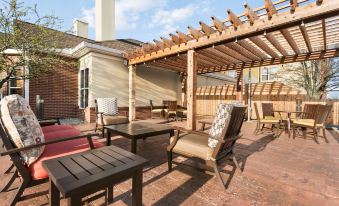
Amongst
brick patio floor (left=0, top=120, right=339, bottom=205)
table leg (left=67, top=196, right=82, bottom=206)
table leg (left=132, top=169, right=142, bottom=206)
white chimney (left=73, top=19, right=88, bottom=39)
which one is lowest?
brick patio floor (left=0, top=120, right=339, bottom=205)

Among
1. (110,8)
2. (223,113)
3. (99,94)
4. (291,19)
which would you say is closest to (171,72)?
(99,94)

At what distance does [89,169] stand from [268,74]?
17935 millimetres

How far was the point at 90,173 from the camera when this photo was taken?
139cm

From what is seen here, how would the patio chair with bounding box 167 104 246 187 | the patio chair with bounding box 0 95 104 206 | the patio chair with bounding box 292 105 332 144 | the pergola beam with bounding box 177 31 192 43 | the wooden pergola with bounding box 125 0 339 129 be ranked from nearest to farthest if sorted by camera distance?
the patio chair with bounding box 0 95 104 206
the patio chair with bounding box 167 104 246 187
the wooden pergola with bounding box 125 0 339 129
the patio chair with bounding box 292 105 332 144
the pergola beam with bounding box 177 31 192 43

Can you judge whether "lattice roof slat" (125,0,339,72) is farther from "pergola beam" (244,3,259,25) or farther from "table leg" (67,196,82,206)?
"table leg" (67,196,82,206)

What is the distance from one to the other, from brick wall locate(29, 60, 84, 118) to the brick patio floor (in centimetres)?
539

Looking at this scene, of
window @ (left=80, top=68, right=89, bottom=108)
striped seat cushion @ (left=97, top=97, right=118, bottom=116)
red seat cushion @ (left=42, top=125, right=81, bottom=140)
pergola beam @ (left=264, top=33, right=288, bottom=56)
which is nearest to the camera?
red seat cushion @ (left=42, top=125, right=81, bottom=140)

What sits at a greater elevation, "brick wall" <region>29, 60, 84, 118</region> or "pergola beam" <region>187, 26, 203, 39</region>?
"pergola beam" <region>187, 26, 203, 39</region>

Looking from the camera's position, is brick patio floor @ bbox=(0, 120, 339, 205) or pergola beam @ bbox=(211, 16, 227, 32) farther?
pergola beam @ bbox=(211, 16, 227, 32)

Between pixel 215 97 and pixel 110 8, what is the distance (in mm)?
8912

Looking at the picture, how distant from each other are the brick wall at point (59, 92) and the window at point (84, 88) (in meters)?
0.35

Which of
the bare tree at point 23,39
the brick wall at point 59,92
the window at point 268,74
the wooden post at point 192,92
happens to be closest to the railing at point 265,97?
the window at point 268,74

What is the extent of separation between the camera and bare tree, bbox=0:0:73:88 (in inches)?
143

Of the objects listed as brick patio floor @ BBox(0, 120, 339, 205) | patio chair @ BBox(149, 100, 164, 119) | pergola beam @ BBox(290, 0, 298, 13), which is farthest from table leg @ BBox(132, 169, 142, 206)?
patio chair @ BBox(149, 100, 164, 119)
